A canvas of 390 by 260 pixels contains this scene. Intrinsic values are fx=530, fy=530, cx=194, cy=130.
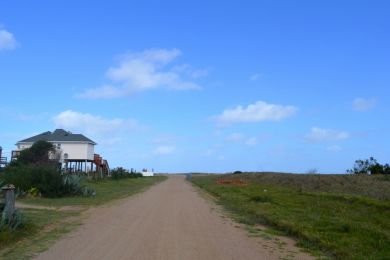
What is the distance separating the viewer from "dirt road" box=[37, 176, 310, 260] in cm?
1055

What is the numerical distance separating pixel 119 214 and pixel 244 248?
8459mm

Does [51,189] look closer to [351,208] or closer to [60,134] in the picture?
[351,208]

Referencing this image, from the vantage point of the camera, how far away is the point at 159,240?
12.5 meters

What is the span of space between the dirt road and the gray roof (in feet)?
171

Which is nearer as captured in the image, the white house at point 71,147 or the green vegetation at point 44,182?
the green vegetation at point 44,182

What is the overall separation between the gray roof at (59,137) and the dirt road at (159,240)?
52.2 metres

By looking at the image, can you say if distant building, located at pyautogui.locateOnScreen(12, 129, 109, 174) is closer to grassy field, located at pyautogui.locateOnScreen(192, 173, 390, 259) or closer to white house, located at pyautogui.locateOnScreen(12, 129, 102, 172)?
white house, located at pyautogui.locateOnScreen(12, 129, 102, 172)

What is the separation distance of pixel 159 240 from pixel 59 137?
6057 centimetres

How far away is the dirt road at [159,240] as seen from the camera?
10.5m

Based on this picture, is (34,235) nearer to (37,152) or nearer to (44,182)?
(44,182)

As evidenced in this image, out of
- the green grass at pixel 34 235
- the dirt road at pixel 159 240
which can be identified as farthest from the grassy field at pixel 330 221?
the green grass at pixel 34 235

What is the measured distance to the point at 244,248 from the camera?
38.6ft

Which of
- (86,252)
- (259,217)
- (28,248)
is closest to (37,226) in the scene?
(28,248)

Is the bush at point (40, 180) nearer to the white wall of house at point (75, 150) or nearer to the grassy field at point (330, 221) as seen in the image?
the grassy field at point (330, 221)
